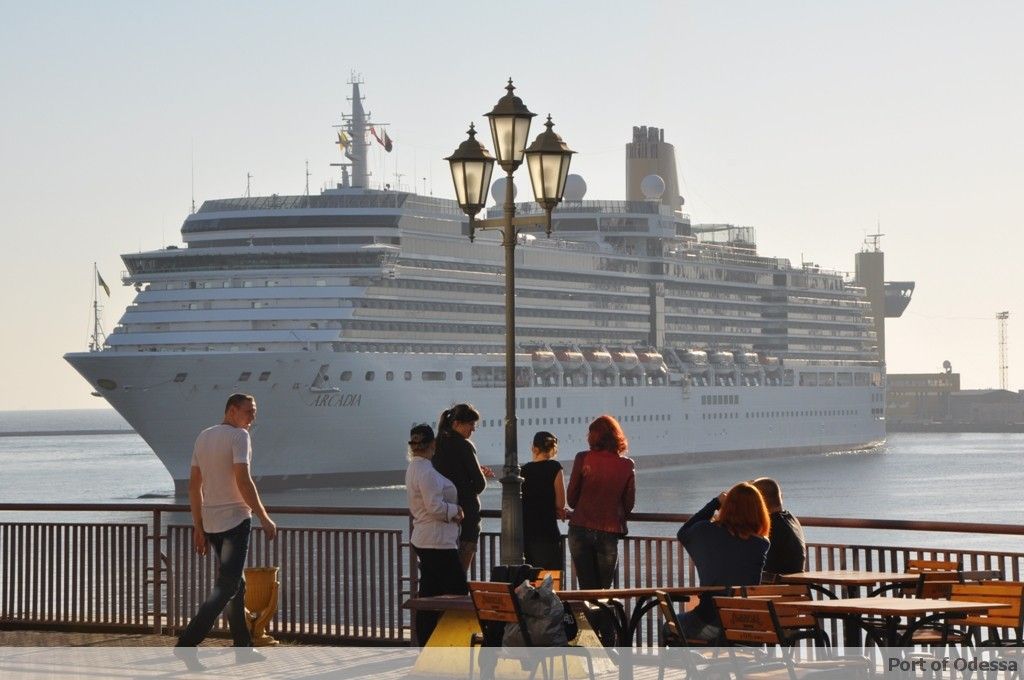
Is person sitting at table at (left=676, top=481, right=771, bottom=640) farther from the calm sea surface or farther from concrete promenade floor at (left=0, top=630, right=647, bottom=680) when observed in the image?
the calm sea surface

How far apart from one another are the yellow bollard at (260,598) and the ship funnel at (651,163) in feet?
253

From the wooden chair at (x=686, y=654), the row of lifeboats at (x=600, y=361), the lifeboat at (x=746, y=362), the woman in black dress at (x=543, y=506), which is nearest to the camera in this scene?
the wooden chair at (x=686, y=654)

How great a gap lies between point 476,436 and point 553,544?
4967cm

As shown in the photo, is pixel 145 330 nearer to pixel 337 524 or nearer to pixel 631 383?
pixel 337 524

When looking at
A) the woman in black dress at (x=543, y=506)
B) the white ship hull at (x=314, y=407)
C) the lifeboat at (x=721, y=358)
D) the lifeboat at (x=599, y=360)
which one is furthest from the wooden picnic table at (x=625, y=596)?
the lifeboat at (x=721, y=358)

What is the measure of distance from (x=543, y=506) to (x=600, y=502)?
44cm

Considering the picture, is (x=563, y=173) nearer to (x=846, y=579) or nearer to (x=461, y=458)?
(x=461, y=458)

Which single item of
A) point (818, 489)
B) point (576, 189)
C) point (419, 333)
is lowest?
point (818, 489)

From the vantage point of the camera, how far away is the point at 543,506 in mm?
11422

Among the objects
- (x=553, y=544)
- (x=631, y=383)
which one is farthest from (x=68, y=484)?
(x=553, y=544)

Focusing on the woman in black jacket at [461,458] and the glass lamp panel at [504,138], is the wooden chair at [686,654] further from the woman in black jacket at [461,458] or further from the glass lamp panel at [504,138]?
the glass lamp panel at [504,138]

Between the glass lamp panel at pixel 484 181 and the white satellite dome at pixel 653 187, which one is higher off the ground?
the white satellite dome at pixel 653 187

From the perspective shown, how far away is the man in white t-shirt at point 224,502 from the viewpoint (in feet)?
34.7

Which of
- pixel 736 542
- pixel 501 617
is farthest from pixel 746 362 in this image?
pixel 501 617
